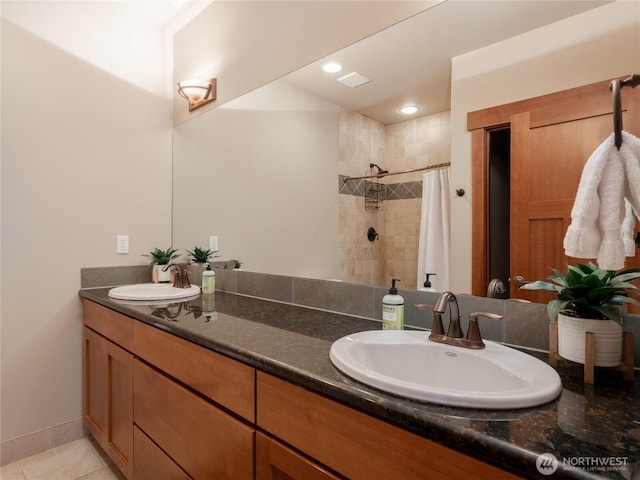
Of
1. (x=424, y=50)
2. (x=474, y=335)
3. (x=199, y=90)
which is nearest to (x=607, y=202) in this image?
(x=474, y=335)

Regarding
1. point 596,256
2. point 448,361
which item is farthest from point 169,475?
point 596,256

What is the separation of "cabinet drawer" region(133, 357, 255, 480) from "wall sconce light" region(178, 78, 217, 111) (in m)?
1.56

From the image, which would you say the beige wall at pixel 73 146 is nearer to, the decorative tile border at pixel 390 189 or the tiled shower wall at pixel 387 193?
the tiled shower wall at pixel 387 193

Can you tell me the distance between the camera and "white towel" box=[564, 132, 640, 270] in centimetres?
76

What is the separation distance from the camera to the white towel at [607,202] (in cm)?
76

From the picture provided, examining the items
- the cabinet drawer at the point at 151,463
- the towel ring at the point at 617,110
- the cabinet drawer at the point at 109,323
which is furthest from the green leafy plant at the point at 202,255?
the towel ring at the point at 617,110

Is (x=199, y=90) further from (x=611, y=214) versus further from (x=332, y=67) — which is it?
(x=611, y=214)

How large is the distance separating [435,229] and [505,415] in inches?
27.9

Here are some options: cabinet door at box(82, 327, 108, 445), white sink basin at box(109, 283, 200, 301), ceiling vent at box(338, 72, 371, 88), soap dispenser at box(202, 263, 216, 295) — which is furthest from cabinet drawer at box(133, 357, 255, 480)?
ceiling vent at box(338, 72, 371, 88)

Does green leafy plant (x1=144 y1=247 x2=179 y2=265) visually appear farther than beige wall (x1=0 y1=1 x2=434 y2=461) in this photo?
Yes

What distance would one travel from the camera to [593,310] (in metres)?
0.82

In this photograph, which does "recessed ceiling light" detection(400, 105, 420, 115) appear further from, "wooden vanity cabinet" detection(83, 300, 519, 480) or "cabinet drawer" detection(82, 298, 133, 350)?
"cabinet drawer" detection(82, 298, 133, 350)

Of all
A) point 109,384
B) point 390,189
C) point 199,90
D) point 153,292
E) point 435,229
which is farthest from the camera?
point 199,90

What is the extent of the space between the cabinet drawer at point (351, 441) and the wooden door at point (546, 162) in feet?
1.99
